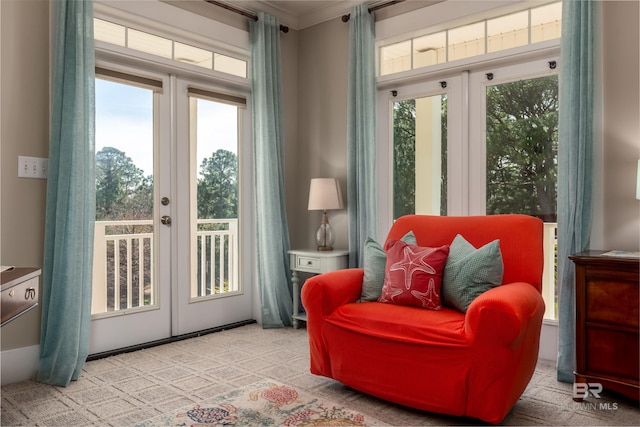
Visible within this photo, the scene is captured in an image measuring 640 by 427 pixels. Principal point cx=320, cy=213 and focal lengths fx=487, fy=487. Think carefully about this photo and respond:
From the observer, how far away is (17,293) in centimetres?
178

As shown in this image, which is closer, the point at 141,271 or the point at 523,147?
the point at 523,147

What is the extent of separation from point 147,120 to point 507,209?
2.64 m

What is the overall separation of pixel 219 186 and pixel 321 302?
71.7 inches

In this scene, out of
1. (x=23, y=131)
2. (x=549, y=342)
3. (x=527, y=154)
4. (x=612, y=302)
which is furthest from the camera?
(x=527, y=154)

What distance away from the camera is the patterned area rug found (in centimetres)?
224

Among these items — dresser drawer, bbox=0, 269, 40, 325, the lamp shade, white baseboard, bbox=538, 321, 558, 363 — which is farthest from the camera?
the lamp shade

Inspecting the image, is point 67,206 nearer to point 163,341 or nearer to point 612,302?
point 163,341

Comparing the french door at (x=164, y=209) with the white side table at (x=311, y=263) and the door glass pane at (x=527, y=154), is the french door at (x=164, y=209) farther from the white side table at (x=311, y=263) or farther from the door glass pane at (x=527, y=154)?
the door glass pane at (x=527, y=154)

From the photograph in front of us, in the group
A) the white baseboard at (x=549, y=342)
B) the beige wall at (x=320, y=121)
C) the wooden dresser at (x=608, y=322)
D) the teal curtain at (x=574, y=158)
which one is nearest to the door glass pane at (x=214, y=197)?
the beige wall at (x=320, y=121)

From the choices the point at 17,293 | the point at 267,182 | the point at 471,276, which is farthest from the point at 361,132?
the point at 17,293

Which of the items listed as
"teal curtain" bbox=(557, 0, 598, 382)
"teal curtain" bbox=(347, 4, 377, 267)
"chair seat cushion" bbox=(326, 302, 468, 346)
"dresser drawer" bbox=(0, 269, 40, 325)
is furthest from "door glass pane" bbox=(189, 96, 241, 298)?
"teal curtain" bbox=(557, 0, 598, 382)

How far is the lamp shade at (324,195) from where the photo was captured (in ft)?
12.8

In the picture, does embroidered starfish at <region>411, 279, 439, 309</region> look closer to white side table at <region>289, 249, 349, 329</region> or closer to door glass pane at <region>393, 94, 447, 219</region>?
door glass pane at <region>393, 94, 447, 219</region>

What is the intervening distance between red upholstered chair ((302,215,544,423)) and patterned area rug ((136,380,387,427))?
19 centimetres
